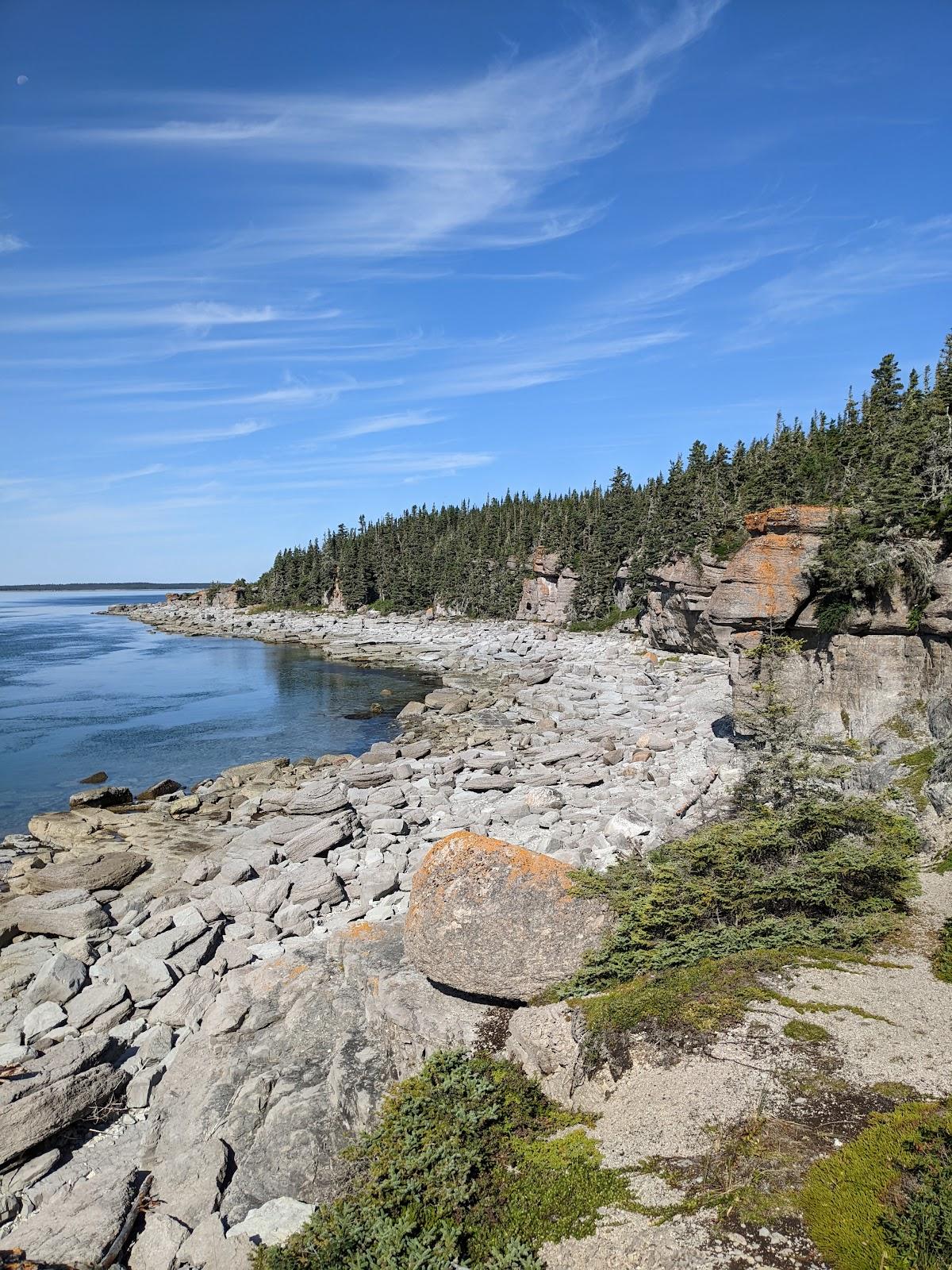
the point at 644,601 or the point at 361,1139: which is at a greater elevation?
the point at 644,601

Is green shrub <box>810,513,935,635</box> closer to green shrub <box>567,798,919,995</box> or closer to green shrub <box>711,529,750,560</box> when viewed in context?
green shrub <box>711,529,750,560</box>

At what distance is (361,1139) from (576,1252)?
10.5ft

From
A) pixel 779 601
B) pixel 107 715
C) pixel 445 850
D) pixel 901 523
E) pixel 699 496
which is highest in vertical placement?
pixel 699 496

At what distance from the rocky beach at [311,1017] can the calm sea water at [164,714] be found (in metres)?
9.03

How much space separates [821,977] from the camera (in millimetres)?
8039

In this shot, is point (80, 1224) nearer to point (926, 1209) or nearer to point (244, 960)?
point (244, 960)

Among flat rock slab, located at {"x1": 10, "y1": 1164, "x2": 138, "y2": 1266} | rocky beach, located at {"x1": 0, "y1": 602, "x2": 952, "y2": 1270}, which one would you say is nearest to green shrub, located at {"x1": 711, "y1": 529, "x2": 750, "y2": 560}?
rocky beach, located at {"x1": 0, "y1": 602, "x2": 952, "y2": 1270}

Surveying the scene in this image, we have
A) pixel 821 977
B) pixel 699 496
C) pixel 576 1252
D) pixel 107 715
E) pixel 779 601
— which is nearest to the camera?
pixel 576 1252

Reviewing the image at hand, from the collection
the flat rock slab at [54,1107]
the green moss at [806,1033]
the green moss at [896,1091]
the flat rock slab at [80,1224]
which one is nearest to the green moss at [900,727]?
the green moss at [806,1033]

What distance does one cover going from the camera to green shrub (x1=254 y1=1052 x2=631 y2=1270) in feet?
18.2

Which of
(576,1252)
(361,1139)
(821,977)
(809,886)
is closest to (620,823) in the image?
(809,886)

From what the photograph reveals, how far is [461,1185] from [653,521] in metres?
75.9

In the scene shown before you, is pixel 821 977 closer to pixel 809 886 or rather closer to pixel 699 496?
pixel 809 886

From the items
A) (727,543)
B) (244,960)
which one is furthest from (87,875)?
(727,543)
